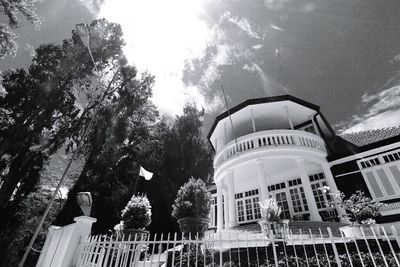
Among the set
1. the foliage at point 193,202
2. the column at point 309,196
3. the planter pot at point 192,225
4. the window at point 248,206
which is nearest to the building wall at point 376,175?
the column at point 309,196

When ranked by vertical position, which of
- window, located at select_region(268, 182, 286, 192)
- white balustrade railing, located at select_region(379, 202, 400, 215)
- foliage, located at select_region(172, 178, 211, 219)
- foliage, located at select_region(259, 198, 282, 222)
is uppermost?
window, located at select_region(268, 182, 286, 192)

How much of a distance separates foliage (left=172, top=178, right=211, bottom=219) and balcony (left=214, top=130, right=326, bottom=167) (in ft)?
17.9

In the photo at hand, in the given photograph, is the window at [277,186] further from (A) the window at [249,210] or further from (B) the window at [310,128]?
(B) the window at [310,128]

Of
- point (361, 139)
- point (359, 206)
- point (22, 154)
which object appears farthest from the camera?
point (22, 154)

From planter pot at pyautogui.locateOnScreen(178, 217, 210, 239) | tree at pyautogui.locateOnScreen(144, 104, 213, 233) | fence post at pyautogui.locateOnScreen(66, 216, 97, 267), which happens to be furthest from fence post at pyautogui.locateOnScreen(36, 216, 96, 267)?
tree at pyautogui.locateOnScreen(144, 104, 213, 233)

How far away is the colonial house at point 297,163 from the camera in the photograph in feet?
38.9

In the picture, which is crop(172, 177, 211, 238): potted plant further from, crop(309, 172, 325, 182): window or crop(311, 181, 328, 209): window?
crop(309, 172, 325, 182): window

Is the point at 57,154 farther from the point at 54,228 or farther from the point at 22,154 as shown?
the point at 54,228

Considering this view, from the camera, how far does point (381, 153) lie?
12258 millimetres

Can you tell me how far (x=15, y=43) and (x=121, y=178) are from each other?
14.1 m

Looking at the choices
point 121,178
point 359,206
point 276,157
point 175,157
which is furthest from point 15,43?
point 359,206

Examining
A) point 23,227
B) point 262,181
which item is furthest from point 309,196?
point 23,227

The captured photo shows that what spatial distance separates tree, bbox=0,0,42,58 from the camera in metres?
14.1

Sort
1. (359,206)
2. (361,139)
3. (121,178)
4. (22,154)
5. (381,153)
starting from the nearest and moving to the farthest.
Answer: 1. (359,206)
2. (381,153)
3. (361,139)
4. (22,154)
5. (121,178)
